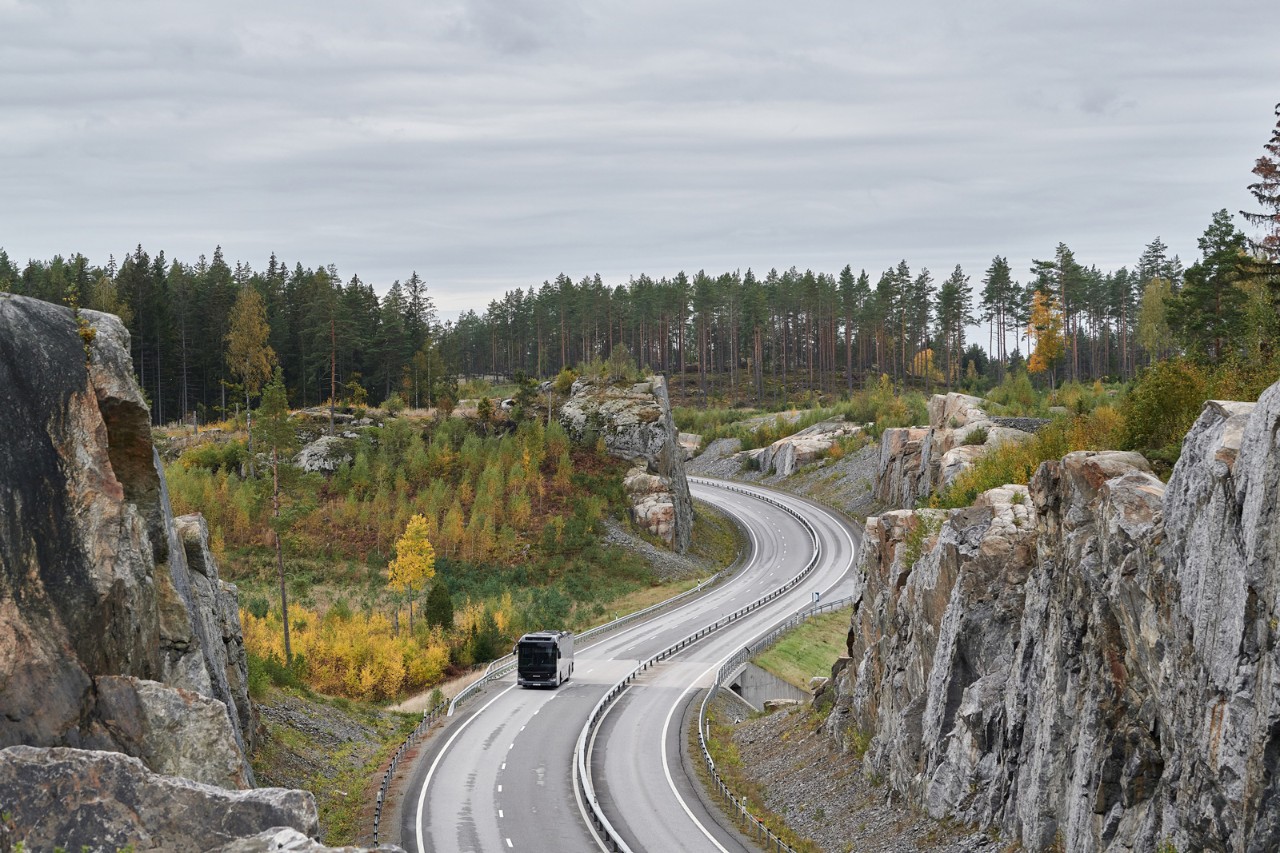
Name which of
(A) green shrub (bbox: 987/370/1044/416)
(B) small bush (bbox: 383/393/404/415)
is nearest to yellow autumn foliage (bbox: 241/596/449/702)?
(B) small bush (bbox: 383/393/404/415)

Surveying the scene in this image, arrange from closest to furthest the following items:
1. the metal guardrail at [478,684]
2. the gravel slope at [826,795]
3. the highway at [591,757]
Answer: the gravel slope at [826,795], the highway at [591,757], the metal guardrail at [478,684]

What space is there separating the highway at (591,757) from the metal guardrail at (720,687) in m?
0.82

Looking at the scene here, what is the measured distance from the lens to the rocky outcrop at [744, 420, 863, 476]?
10369 cm

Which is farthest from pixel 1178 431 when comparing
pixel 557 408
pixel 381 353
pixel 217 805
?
pixel 381 353

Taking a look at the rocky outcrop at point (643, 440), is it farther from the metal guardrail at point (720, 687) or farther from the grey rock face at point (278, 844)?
the grey rock face at point (278, 844)

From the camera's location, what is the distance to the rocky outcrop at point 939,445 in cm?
6456

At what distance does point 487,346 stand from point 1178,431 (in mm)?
167384

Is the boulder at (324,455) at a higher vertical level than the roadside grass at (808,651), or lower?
higher

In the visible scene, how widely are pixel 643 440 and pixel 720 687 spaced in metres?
39.1

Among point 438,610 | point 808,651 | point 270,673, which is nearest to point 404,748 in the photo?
point 270,673

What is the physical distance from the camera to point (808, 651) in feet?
184

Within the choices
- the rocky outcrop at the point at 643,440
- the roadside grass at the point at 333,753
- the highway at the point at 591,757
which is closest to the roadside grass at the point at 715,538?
the rocky outcrop at the point at 643,440

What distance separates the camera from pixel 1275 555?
49.4 feet

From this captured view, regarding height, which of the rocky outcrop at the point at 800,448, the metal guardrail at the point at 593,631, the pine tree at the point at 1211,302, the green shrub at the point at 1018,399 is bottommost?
the metal guardrail at the point at 593,631
